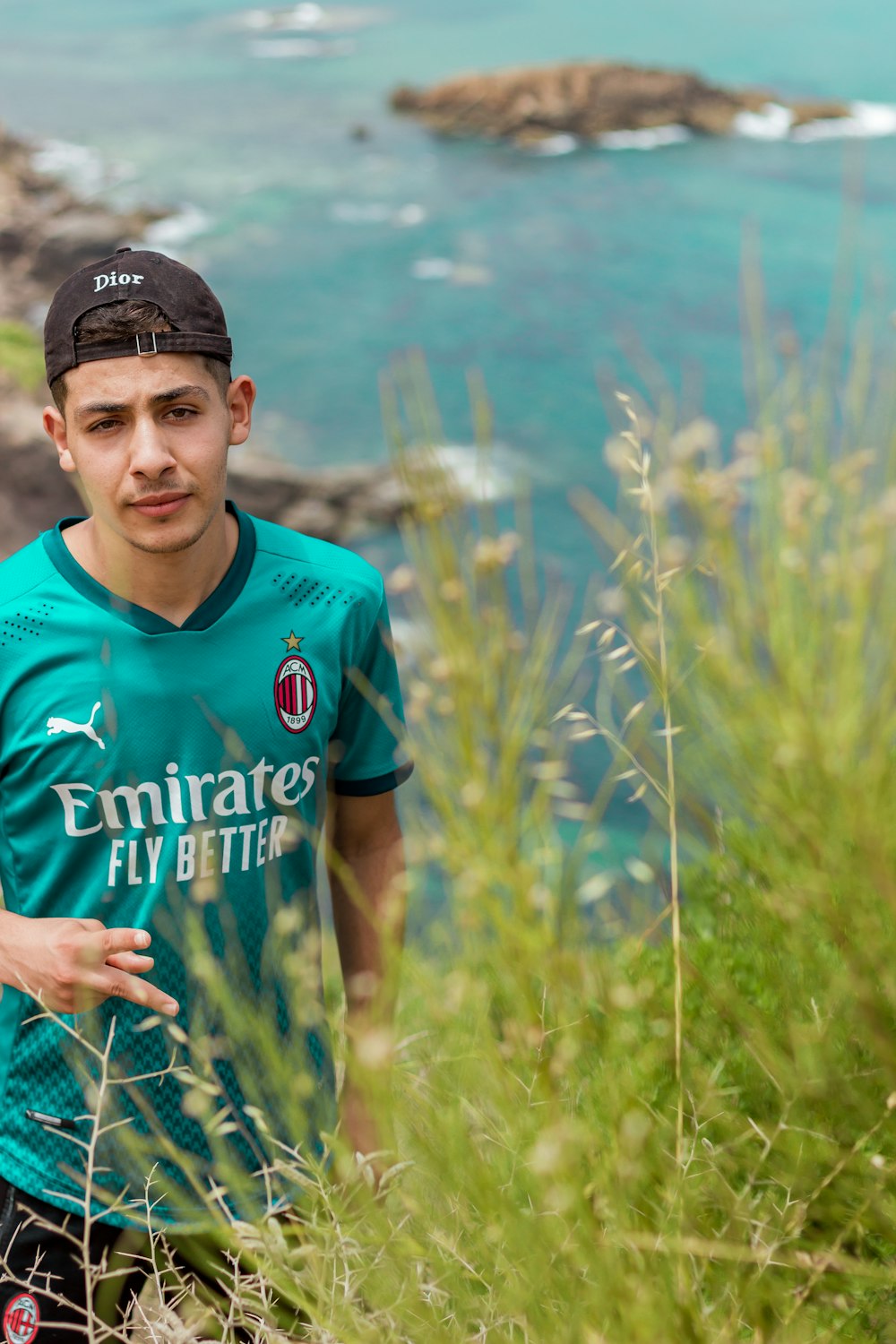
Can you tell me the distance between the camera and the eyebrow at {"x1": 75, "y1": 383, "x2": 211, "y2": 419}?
5.40 feet

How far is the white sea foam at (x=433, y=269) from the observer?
24733 mm

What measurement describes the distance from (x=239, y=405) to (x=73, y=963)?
→ 32.0 inches

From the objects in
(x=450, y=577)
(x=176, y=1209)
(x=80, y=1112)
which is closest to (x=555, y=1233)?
(x=450, y=577)

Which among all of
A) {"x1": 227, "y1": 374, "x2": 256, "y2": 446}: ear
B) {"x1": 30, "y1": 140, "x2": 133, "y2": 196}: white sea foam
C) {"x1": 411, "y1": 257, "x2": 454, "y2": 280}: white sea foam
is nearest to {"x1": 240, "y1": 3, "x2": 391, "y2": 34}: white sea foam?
{"x1": 30, "y1": 140, "x2": 133, "y2": 196}: white sea foam

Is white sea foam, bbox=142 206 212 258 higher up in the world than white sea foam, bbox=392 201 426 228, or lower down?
higher up

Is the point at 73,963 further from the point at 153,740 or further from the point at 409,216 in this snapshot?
the point at 409,216

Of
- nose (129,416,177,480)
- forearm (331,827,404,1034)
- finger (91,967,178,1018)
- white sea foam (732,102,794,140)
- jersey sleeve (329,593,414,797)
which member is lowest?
white sea foam (732,102,794,140)

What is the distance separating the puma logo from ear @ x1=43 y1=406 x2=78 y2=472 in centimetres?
31

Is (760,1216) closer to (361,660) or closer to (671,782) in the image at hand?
(671,782)

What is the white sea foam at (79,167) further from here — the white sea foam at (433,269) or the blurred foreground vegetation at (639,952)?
the blurred foreground vegetation at (639,952)

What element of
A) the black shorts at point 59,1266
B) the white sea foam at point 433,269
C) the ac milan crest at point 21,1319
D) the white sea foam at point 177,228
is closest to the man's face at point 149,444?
the black shorts at point 59,1266

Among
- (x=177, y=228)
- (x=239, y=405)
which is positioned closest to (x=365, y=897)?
(x=239, y=405)

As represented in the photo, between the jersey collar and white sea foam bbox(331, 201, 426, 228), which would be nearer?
the jersey collar

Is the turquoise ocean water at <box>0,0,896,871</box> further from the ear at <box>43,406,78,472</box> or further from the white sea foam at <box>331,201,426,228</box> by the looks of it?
the ear at <box>43,406,78,472</box>
